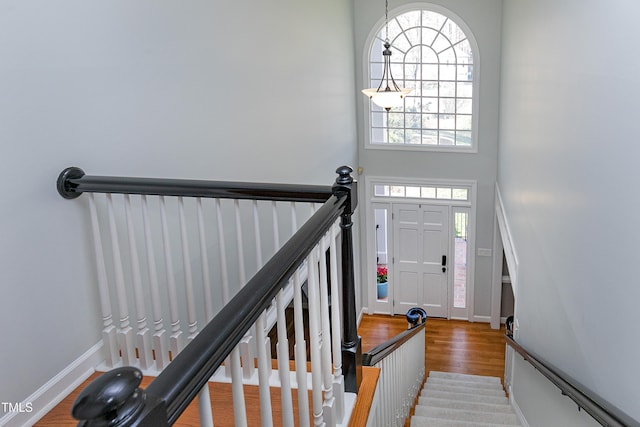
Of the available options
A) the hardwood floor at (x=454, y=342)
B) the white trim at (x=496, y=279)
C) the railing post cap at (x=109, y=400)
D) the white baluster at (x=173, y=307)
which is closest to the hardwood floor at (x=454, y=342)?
the hardwood floor at (x=454, y=342)

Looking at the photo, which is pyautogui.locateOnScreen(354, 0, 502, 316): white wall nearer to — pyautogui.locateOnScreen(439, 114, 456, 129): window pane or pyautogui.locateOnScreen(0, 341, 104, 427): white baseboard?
pyautogui.locateOnScreen(439, 114, 456, 129): window pane

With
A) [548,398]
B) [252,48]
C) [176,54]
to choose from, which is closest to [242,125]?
[252,48]

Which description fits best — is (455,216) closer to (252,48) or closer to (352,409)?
(252,48)

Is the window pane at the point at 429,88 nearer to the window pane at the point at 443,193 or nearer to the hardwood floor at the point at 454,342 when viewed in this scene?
the window pane at the point at 443,193

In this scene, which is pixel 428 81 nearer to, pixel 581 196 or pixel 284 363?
pixel 581 196

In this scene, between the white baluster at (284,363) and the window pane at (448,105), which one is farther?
the window pane at (448,105)

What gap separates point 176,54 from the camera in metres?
3.51

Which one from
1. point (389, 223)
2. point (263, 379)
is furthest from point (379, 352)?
point (389, 223)

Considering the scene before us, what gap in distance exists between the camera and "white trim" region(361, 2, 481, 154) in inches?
335

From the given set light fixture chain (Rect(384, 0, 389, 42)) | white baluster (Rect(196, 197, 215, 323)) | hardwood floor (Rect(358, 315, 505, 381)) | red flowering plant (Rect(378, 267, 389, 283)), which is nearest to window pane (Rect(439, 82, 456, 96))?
light fixture chain (Rect(384, 0, 389, 42))

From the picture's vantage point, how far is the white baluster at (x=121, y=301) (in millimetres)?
2672

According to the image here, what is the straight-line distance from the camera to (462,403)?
5855mm

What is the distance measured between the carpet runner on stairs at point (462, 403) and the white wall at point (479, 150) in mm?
2205

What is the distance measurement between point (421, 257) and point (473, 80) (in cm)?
283
